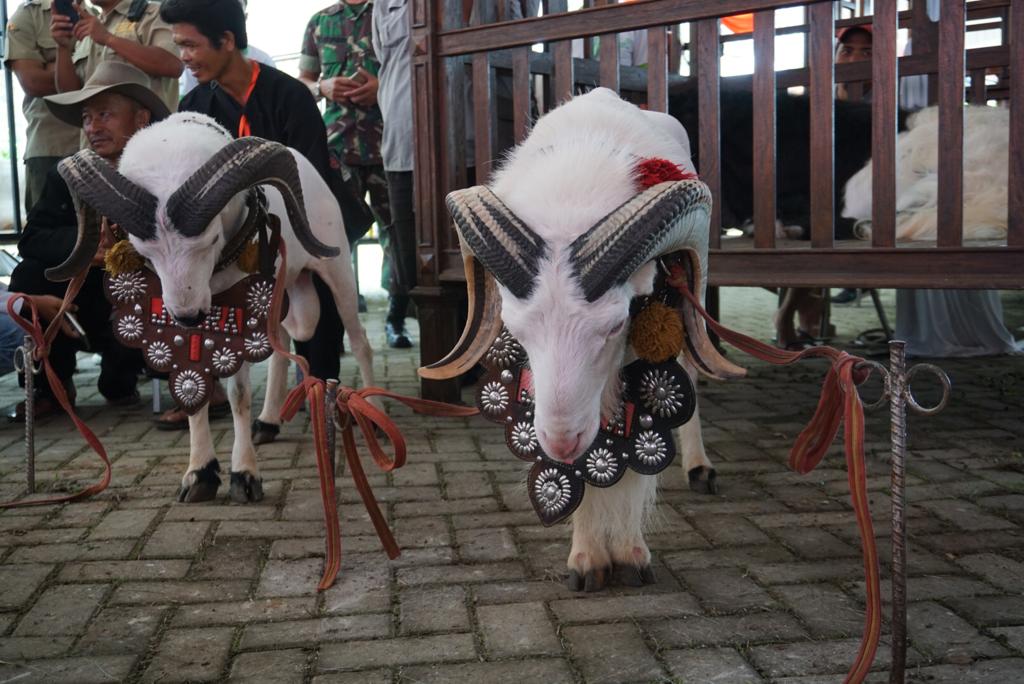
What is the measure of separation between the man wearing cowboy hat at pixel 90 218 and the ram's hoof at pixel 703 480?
281cm

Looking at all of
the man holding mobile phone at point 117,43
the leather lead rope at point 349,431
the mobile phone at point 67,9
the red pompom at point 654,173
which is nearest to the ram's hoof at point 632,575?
the leather lead rope at point 349,431

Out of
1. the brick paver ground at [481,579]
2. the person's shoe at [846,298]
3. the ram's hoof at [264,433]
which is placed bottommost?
the brick paver ground at [481,579]

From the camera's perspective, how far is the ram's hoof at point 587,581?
3.03 metres

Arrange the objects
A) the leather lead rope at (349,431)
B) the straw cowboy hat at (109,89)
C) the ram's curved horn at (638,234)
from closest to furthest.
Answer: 1. the ram's curved horn at (638,234)
2. the leather lead rope at (349,431)
3. the straw cowboy hat at (109,89)

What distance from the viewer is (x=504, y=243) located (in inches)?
98.1

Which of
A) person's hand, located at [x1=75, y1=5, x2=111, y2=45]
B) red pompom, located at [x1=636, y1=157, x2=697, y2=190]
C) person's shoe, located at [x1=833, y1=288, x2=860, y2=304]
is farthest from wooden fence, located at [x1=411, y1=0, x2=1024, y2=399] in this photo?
person's shoe, located at [x1=833, y1=288, x2=860, y2=304]

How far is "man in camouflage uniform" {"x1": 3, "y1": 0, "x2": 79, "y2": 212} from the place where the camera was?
6391mm

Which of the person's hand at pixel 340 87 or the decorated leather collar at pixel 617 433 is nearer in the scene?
the decorated leather collar at pixel 617 433

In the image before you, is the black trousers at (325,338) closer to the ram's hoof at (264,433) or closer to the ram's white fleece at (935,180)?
the ram's hoof at (264,433)

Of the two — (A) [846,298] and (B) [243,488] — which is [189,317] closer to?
(B) [243,488]

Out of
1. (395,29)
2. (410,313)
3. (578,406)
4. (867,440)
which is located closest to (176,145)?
(578,406)

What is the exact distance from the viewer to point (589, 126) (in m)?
3.11

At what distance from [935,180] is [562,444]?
12.4 feet

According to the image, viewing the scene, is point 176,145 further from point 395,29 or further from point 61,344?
point 395,29
